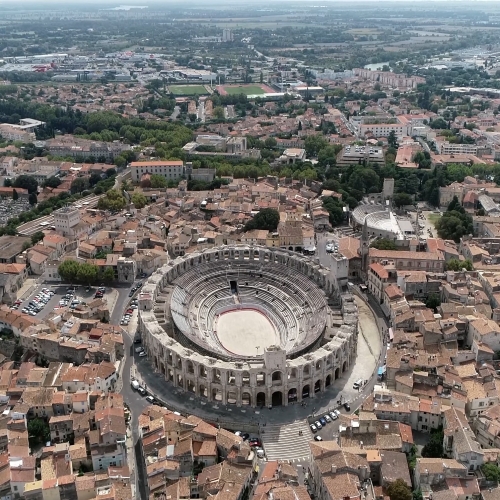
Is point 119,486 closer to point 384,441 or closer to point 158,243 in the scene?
point 384,441

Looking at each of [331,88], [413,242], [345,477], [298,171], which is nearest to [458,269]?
[413,242]

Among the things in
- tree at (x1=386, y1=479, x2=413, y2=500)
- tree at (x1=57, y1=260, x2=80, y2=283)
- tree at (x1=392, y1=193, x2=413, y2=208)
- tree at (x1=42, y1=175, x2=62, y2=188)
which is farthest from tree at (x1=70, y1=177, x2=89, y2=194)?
tree at (x1=386, y1=479, x2=413, y2=500)

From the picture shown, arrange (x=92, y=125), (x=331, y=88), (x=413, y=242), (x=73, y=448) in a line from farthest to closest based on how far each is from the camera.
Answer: (x=331, y=88) → (x=92, y=125) → (x=413, y=242) → (x=73, y=448)

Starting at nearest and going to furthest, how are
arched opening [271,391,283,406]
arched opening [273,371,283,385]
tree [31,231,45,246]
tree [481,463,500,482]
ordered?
tree [481,463,500,482] < arched opening [273,371,283,385] < arched opening [271,391,283,406] < tree [31,231,45,246]

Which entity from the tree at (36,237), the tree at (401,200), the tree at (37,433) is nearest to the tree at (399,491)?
the tree at (37,433)

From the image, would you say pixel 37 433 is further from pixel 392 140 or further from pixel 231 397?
pixel 392 140

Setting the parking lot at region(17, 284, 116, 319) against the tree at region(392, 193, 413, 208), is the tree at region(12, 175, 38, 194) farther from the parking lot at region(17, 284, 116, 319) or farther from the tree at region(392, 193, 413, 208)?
the tree at region(392, 193, 413, 208)
